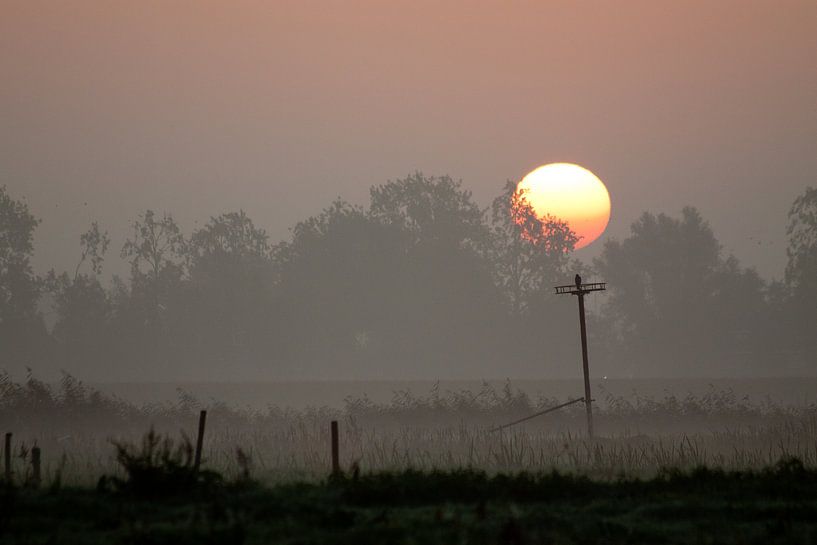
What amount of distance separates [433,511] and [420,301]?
310 ft

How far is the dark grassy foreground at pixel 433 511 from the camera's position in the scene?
14.0 metres

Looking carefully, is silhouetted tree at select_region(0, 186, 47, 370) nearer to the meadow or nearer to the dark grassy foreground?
the meadow

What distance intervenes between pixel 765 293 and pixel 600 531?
10034 cm

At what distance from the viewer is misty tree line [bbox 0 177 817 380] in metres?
106

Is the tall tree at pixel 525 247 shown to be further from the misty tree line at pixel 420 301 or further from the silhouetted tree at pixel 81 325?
the silhouetted tree at pixel 81 325

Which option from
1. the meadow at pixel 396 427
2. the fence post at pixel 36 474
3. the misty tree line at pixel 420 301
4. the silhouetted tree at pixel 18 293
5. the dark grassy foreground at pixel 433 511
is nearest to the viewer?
the dark grassy foreground at pixel 433 511

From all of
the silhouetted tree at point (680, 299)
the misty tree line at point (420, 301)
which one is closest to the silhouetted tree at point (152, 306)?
the misty tree line at point (420, 301)

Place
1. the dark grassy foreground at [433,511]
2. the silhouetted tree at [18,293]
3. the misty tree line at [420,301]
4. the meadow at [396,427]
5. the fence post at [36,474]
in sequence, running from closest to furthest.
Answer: the dark grassy foreground at [433,511] → the fence post at [36,474] → the meadow at [396,427] → the silhouetted tree at [18,293] → the misty tree line at [420,301]

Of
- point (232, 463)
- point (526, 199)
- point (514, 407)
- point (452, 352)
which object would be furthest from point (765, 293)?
point (232, 463)

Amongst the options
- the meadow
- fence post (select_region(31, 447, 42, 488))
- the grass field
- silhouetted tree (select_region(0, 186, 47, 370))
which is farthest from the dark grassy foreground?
silhouetted tree (select_region(0, 186, 47, 370))

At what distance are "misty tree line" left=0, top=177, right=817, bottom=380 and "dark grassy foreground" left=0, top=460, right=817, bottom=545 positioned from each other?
88.1 m

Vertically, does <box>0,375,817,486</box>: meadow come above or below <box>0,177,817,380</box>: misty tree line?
below

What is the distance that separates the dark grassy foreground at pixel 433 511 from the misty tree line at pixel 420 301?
289 ft

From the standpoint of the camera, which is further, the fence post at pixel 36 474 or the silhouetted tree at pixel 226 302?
the silhouetted tree at pixel 226 302
